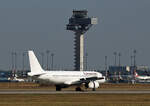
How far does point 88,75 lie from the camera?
107375 mm

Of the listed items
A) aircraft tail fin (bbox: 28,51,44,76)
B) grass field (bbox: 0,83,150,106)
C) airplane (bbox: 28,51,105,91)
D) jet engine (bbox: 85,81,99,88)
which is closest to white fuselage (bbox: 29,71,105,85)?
airplane (bbox: 28,51,105,91)

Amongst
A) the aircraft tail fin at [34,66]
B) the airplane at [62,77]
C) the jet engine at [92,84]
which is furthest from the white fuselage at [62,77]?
the jet engine at [92,84]

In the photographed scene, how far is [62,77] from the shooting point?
104m

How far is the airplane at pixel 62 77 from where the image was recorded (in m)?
100

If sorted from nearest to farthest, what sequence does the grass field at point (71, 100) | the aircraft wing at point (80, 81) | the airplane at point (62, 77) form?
1. the grass field at point (71, 100)
2. the airplane at point (62, 77)
3. the aircraft wing at point (80, 81)

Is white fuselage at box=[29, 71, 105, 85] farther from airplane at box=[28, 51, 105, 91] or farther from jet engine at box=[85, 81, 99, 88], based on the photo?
jet engine at box=[85, 81, 99, 88]

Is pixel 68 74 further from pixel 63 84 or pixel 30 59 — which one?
pixel 30 59

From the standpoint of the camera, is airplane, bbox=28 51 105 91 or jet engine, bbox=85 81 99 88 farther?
jet engine, bbox=85 81 99 88

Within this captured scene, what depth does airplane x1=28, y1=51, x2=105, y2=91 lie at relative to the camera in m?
100

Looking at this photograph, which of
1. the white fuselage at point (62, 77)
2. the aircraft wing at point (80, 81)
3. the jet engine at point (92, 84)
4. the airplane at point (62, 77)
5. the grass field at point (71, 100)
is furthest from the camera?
the aircraft wing at point (80, 81)

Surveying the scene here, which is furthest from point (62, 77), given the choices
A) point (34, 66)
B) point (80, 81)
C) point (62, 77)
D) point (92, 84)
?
point (34, 66)

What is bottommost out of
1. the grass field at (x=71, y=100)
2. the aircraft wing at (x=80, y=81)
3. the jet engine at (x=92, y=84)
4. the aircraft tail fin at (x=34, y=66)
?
the grass field at (x=71, y=100)

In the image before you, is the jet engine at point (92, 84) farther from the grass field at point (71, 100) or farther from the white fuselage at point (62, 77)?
the grass field at point (71, 100)

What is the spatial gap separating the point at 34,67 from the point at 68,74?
828 cm
